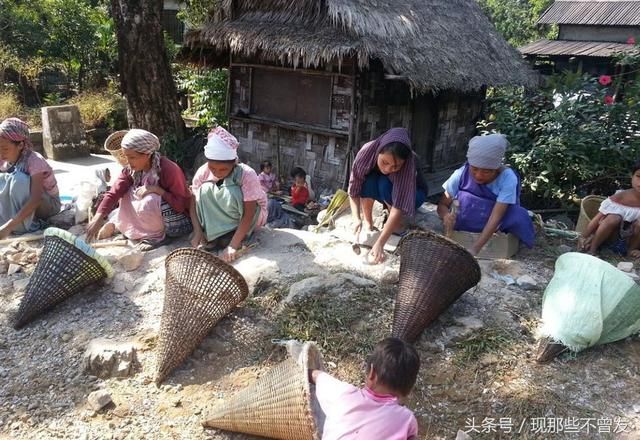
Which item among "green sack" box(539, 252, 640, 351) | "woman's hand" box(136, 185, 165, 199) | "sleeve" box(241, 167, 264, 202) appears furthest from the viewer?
"woman's hand" box(136, 185, 165, 199)

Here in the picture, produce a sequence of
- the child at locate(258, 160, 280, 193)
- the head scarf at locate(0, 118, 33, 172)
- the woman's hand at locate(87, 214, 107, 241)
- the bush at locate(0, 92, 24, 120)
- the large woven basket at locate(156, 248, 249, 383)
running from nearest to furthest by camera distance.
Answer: the large woven basket at locate(156, 248, 249, 383) < the woman's hand at locate(87, 214, 107, 241) < the head scarf at locate(0, 118, 33, 172) < the child at locate(258, 160, 280, 193) < the bush at locate(0, 92, 24, 120)

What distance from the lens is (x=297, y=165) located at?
8289 mm

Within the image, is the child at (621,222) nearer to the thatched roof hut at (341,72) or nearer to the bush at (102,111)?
the thatched roof hut at (341,72)

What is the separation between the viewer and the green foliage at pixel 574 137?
5695 millimetres

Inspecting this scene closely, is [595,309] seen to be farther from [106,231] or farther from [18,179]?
[18,179]

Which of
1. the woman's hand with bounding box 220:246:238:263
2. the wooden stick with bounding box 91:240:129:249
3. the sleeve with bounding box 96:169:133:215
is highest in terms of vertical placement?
the sleeve with bounding box 96:169:133:215

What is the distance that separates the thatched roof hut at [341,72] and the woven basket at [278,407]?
4.91m

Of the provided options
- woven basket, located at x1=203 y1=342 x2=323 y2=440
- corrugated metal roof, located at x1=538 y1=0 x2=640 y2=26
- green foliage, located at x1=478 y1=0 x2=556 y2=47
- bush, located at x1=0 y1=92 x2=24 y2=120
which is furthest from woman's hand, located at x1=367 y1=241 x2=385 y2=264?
green foliage, located at x1=478 y1=0 x2=556 y2=47

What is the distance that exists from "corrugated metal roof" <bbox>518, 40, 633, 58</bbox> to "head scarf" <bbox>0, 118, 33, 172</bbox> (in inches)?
627

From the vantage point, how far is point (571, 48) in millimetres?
17172

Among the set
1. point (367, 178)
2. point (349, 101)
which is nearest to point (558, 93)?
point (349, 101)

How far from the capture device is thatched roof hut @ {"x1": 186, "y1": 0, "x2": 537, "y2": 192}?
22.5 feet

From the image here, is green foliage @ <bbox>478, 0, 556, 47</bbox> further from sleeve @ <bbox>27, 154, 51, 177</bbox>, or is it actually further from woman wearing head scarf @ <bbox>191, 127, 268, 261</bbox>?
sleeve @ <bbox>27, 154, 51, 177</bbox>

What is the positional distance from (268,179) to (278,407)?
5771 millimetres
